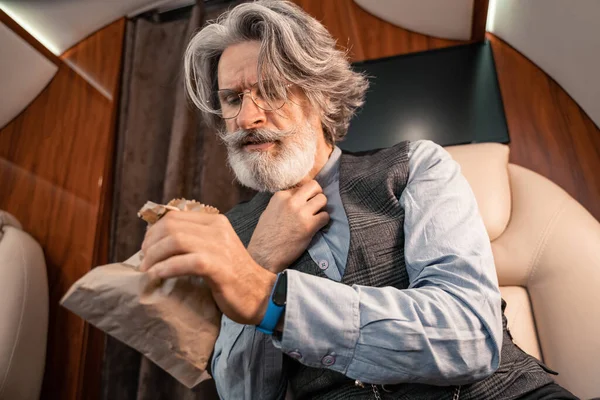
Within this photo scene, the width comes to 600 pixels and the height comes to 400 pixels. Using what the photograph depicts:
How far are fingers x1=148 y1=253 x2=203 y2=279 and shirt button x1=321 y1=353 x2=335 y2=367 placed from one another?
7.9 inches

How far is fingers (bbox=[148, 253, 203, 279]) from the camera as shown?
1.65 feet

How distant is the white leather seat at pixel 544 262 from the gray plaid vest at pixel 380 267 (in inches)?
6.3

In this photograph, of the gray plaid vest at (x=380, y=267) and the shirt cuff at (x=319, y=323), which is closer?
the shirt cuff at (x=319, y=323)

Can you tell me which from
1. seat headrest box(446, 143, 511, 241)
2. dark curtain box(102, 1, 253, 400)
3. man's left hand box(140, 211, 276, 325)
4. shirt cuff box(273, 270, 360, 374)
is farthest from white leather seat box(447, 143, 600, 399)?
dark curtain box(102, 1, 253, 400)

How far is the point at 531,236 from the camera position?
0.98 m

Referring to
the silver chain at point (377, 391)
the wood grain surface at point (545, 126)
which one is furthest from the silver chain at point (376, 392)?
the wood grain surface at point (545, 126)

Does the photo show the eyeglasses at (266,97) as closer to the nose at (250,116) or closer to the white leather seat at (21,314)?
the nose at (250,116)

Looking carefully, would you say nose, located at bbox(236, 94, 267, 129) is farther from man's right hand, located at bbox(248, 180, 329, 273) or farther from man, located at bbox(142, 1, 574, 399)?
man's right hand, located at bbox(248, 180, 329, 273)

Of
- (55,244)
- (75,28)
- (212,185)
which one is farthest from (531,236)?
(75,28)

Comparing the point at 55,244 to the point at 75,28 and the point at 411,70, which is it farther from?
the point at 411,70

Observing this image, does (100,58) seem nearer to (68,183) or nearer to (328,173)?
(68,183)

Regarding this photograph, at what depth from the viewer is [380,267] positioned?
29.7 inches

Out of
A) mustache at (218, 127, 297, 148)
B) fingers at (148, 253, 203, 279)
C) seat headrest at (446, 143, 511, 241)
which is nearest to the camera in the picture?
fingers at (148, 253, 203, 279)

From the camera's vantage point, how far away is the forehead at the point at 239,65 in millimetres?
931
